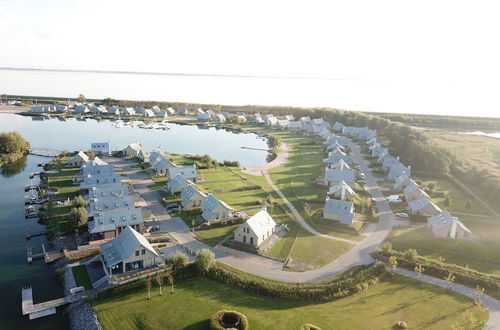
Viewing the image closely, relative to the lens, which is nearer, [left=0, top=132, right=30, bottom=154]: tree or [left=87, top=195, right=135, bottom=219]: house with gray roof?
[left=87, top=195, right=135, bottom=219]: house with gray roof

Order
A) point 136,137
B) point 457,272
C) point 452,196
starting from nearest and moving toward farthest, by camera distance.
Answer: point 457,272 → point 452,196 → point 136,137

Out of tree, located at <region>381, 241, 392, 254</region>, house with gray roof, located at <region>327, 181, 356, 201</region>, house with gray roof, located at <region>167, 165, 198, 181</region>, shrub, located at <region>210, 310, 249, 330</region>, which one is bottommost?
shrub, located at <region>210, 310, 249, 330</region>

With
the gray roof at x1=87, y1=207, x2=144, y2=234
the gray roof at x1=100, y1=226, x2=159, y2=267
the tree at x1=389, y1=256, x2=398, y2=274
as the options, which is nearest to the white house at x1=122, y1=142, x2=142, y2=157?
the gray roof at x1=87, y1=207, x2=144, y2=234

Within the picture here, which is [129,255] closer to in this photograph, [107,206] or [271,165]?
[107,206]

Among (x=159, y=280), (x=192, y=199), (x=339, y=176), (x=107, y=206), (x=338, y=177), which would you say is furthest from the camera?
(x=339, y=176)

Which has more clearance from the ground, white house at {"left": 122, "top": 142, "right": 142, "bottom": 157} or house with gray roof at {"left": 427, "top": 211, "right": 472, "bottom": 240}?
white house at {"left": 122, "top": 142, "right": 142, "bottom": 157}

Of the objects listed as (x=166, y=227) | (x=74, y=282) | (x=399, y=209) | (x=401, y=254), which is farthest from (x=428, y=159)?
(x=74, y=282)

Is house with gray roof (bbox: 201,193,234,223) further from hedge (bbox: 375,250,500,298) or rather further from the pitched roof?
hedge (bbox: 375,250,500,298)

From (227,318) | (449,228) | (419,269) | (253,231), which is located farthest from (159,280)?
(449,228)

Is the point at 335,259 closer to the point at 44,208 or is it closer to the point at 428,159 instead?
the point at 44,208
